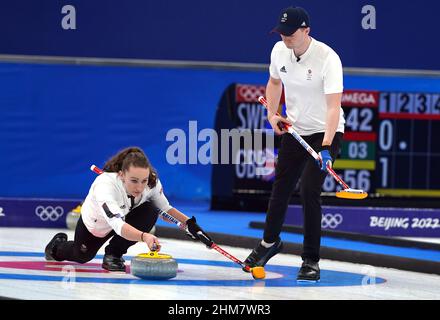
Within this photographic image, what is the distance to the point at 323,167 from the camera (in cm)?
618

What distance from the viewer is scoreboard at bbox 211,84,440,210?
10250mm

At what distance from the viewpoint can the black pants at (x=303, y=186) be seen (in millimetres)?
6297

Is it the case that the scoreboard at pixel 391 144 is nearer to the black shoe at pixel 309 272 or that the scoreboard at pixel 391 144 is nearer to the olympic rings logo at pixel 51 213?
the olympic rings logo at pixel 51 213

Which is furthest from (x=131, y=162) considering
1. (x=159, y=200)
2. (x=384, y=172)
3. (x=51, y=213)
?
(x=384, y=172)

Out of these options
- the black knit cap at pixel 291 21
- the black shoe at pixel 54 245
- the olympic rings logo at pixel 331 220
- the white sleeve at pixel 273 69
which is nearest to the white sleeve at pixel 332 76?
the black knit cap at pixel 291 21

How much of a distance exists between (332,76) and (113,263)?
5.60 ft

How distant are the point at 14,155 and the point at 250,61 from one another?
2750 mm

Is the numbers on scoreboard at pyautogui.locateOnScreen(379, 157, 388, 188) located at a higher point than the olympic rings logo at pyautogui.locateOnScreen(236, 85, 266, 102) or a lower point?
lower

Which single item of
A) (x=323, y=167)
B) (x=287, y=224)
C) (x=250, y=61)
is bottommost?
(x=287, y=224)

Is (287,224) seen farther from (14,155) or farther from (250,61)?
(14,155)

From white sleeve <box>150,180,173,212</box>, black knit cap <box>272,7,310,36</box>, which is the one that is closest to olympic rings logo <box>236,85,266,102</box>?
white sleeve <box>150,180,173,212</box>

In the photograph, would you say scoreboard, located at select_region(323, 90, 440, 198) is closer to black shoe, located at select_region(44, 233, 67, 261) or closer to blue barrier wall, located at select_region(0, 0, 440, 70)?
blue barrier wall, located at select_region(0, 0, 440, 70)

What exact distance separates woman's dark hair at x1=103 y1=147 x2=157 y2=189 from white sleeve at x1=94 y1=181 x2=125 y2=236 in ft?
0.46
